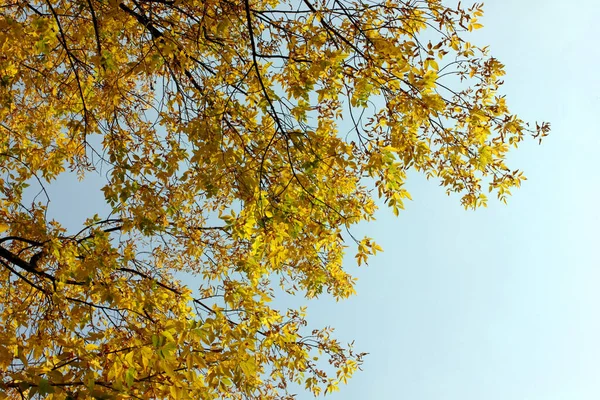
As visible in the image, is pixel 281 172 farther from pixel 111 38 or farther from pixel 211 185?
pixel 111 38

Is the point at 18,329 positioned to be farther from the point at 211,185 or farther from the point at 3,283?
the point at 211,185

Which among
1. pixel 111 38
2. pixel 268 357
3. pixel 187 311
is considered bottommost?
pixel 268 357

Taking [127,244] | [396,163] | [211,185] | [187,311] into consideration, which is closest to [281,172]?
[211,185]

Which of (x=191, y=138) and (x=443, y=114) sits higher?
(x=443, y=114)

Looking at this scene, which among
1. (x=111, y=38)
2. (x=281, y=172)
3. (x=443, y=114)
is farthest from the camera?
(x=111, y=38)

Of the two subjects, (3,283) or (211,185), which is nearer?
(211,185)

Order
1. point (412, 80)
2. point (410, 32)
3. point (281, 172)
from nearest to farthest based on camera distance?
point (412, 80) → point (410, 32) → point (281, 172)

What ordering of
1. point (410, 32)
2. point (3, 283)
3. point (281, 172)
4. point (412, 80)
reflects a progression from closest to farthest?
point (412, 80) < point (410, 32) < point (281, 172) < point (3, 283)

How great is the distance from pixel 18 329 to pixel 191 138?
2665 mm

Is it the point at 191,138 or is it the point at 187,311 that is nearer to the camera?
the point at 191,138

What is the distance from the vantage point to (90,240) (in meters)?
4.16

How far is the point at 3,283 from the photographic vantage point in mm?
4957

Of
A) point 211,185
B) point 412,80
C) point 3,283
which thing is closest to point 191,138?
point 211,185

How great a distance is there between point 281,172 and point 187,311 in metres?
1.75
